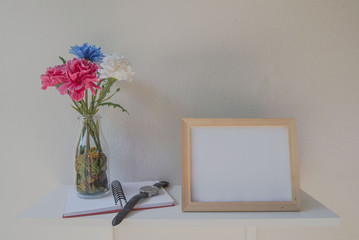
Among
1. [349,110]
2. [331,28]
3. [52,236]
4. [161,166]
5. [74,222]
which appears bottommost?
[52,236]

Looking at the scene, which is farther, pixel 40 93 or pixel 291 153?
pixel 40 93

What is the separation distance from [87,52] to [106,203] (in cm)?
40

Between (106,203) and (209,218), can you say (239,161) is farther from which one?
(106,203)

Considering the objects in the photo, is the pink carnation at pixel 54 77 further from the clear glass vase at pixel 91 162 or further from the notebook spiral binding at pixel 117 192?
the notebook spiral binding at pixel 117 192

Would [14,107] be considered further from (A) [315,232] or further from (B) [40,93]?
(A) [315,232]

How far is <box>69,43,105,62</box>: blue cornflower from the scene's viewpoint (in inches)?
26.0

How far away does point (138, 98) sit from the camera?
0.82 m

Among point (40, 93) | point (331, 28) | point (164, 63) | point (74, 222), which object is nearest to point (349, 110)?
point (331, 28)

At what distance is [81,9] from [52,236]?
764 millimetres

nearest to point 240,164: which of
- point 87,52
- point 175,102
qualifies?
point 175,102

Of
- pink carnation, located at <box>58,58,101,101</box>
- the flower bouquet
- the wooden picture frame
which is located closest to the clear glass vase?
the flower bouquet

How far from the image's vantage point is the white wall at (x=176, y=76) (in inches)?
31.8

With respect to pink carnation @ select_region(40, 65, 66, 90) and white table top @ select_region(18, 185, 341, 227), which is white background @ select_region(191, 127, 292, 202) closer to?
white table top @ select_region(18, 185, 341, 227)

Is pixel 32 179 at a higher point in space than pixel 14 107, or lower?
lower
